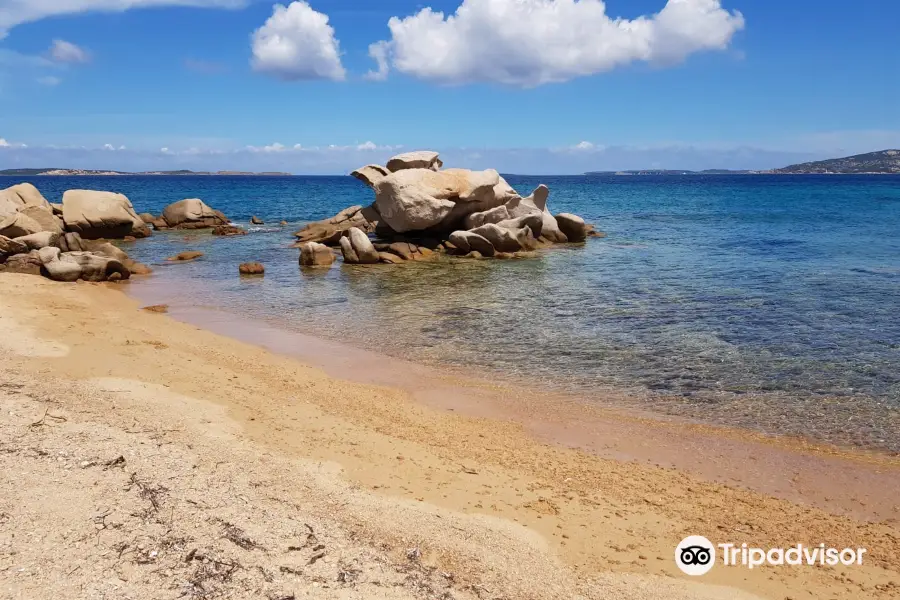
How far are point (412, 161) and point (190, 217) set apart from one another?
55.0ft

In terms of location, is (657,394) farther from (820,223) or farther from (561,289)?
(820,223)

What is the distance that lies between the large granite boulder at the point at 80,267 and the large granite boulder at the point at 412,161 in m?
13.5

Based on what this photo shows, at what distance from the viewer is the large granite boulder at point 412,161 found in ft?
99.7

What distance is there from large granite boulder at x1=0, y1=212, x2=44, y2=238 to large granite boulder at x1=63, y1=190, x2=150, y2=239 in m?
4.33

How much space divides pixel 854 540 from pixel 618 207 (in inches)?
2258

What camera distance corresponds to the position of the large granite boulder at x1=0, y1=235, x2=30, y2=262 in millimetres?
22797

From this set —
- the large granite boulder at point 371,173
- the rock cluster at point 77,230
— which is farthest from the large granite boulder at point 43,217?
the large granite boulder at point 371,173

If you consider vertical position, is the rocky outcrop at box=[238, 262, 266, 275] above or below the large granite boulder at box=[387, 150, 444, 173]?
below

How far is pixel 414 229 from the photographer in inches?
1131

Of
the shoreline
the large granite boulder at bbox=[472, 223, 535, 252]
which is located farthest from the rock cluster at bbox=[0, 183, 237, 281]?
the large granite boulder at bbox=[472, 223, 535, 252]

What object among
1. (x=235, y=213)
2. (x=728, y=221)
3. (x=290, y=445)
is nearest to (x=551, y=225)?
(x=728, y=221)

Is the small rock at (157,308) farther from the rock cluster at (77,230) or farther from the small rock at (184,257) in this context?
the small rock at (184,257)

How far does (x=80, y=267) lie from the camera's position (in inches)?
799

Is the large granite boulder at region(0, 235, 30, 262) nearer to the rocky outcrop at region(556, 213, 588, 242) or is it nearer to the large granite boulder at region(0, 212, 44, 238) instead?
the large granite boulder at region(0, 212, 44, 238)
